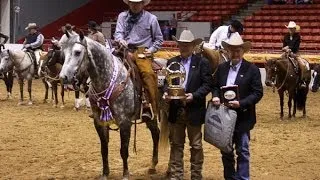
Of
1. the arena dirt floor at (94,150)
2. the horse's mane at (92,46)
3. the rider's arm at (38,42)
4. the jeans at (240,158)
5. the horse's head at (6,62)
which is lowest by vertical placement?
the arena dirt floor at (94,150)

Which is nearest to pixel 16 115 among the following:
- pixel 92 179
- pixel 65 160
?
pixel 65 160

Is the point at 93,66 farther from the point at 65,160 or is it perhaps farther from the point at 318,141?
the point at 318,141

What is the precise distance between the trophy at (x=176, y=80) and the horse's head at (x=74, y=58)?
1000 mm

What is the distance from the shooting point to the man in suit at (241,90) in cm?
657

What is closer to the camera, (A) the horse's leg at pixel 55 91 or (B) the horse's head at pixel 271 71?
(B) the horse's head at pixel 271 71

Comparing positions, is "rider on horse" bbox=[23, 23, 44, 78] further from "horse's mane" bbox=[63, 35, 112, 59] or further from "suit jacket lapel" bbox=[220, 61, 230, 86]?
"suit jacket lapel" bbox=[220, 61, 230, 86]

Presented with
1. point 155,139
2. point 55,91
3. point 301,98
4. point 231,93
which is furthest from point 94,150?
point 301,98

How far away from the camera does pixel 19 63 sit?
1709 centimetres

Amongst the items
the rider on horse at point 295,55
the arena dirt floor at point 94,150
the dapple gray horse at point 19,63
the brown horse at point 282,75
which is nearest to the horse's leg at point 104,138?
the arena dirt floor at point 94,150

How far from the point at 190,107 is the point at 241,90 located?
74cm

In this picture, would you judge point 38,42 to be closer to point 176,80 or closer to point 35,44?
point 35,44

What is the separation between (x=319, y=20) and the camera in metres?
27.9

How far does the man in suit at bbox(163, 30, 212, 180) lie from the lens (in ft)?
23.1

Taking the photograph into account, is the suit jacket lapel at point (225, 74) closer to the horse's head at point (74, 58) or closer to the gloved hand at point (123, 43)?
the gloved hand at point (123, 43)
